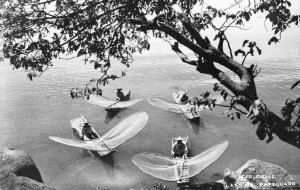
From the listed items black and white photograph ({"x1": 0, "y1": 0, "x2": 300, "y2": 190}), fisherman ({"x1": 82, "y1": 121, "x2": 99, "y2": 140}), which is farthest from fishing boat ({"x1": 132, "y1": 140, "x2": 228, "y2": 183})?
fisherman ({"x1": 82, "y1": 121, "x2": 99, "y2": 140})

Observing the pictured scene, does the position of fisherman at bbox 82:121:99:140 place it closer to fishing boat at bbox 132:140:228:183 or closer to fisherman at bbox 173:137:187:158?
fishing boat at bbox 132:140:228:183

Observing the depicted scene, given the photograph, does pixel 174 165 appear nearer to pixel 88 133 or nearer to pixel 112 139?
pixel 112 139

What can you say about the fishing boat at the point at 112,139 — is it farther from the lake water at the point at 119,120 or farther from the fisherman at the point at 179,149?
the fisherman at the point at 179,149

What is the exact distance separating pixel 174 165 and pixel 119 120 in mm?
10158

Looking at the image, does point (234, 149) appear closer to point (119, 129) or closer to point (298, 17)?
point (119, 129)

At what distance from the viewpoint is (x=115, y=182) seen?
15172 millimetres

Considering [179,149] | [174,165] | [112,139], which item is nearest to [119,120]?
[112,139]

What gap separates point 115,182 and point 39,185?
587cm

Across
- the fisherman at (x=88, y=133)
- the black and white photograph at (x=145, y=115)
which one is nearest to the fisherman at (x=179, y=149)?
the black and white photograph at (x=145, y=115)

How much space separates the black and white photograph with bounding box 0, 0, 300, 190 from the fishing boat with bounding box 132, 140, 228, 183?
2.1 inches

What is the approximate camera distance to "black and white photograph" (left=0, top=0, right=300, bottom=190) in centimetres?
483

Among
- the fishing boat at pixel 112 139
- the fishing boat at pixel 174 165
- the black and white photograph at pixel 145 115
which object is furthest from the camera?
the fishing boat at pixel 112 139

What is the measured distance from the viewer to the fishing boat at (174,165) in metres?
13.7

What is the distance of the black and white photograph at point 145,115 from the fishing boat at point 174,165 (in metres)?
0.05
